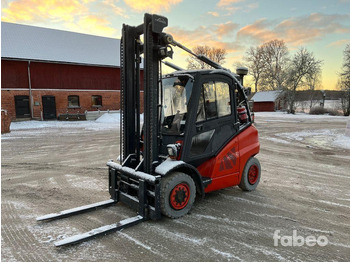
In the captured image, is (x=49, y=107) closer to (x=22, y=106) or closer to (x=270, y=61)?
(x=22, y=106)

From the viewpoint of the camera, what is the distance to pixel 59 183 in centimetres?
651

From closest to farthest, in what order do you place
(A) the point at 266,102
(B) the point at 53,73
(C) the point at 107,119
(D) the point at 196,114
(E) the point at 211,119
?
(D) the point at 196,114, (E) the point at 211,119, (C) the point at 107,119, (B) the point at 53,73, (A) the point at 266,102

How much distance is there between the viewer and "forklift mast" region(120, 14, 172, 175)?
4.21 metres

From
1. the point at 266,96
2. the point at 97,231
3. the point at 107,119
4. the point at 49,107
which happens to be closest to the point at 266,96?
the point at 266,96

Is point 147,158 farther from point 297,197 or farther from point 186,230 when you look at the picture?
point 297,197

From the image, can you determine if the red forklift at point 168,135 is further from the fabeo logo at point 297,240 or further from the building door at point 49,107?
the building door at point 49,107

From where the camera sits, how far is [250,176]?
231 inches

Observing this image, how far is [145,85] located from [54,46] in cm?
2788

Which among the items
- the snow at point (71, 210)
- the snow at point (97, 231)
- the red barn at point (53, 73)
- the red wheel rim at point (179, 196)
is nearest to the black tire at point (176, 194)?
the red wheel rim at point (179, 196)

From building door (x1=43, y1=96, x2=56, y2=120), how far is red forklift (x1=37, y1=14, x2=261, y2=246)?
23.9 meters

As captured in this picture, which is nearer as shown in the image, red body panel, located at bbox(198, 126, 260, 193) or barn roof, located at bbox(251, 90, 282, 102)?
red body panel, located at bbox(198, 126, 260, 193)

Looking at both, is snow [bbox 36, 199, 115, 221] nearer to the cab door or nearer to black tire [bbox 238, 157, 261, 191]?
the cab door

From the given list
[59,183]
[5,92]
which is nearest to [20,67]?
[5,92]

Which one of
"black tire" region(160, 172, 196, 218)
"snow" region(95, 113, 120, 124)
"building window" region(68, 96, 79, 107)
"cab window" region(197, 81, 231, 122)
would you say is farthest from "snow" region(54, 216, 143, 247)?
"building window" region(68, 96, 79, 107)
